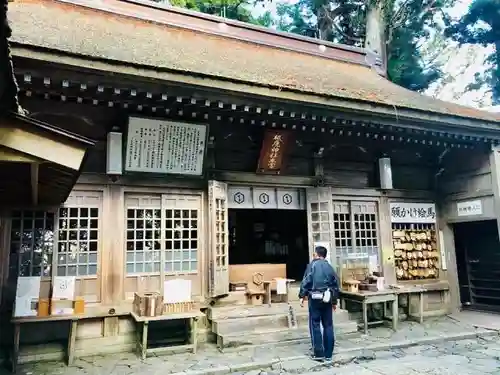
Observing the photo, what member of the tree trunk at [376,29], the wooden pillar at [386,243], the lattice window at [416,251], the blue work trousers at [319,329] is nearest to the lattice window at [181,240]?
the blue work trousers at [319,329]

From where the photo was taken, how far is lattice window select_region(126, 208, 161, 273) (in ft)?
24.7

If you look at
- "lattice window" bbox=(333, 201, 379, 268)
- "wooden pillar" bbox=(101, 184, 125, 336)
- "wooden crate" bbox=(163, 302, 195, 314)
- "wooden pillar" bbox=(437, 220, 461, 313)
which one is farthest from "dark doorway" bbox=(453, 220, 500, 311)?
"wooden pillar" bbox=(101, 184, 125, 336)

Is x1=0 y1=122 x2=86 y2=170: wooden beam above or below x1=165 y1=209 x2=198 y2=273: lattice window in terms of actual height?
above

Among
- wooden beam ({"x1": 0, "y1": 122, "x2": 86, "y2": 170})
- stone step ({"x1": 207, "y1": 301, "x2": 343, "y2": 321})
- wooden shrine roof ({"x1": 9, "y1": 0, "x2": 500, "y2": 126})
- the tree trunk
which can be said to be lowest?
stone step ({"x1": 207, "y1": 301, "x2": 343, "y2": 321})

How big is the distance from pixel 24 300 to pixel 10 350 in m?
0.85

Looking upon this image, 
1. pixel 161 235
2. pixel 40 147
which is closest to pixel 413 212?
pixel 161 235

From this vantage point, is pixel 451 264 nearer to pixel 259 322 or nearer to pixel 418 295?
pixel 418 295

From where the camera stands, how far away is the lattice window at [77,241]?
704 centimetres

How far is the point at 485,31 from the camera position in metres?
18.9

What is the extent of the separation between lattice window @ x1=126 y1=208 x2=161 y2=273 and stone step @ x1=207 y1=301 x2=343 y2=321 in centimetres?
140

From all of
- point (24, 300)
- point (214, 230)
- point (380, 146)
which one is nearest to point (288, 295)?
point (214, 230)

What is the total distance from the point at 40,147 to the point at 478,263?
1165cm

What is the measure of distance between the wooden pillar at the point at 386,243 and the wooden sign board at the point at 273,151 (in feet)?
10.3

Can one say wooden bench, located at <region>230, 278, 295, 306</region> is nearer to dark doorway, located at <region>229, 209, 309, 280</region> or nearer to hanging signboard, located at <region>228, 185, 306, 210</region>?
hanging signboard, located at <region>228, 185, 306, 210</region>
